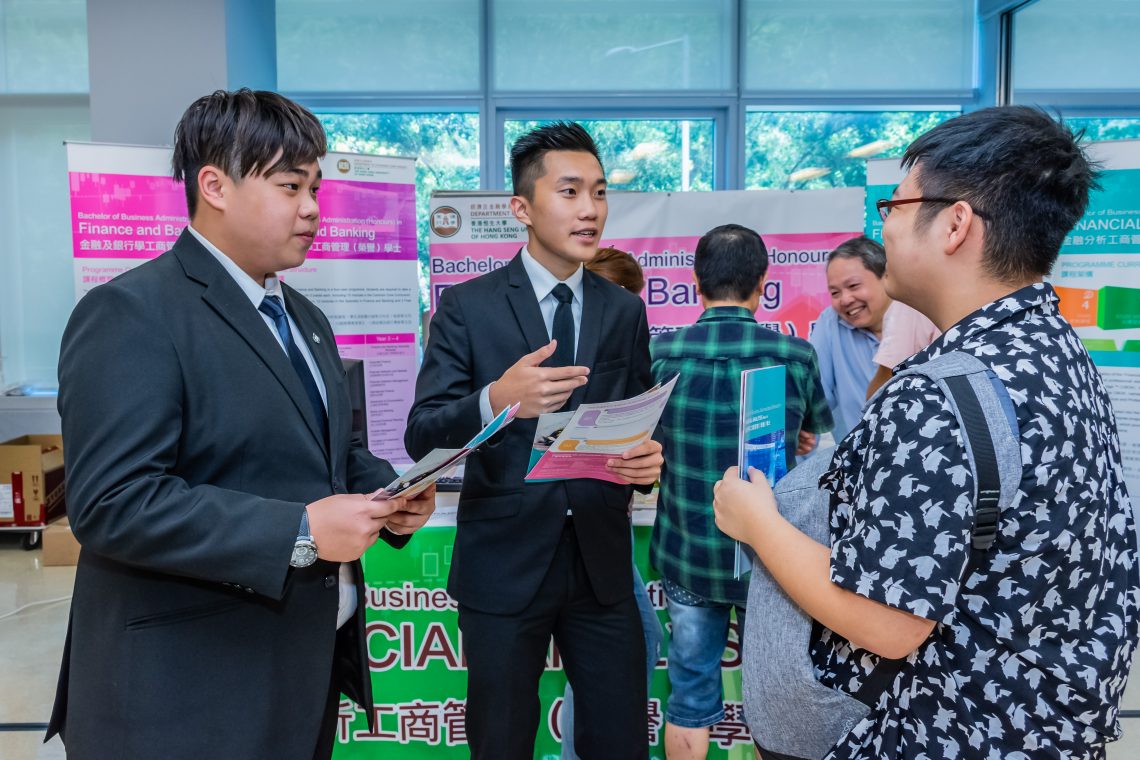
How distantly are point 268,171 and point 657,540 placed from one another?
4.98 ft

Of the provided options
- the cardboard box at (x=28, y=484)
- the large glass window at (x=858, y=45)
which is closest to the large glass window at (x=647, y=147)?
the large glass window at (x=858, y=45)

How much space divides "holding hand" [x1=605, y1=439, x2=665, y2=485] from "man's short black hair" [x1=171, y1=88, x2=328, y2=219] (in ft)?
2.81

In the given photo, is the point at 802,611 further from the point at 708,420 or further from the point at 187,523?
the point at 708,420

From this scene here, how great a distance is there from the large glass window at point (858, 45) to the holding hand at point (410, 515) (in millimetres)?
5394

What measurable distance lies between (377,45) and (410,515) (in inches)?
213

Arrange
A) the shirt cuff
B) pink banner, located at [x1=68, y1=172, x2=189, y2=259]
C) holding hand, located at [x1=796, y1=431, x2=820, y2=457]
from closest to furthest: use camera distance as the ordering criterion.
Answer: the shirt cuff < holding hand, located at [x1=796, y1=431, x2=820, y2=457] < pink banner, located at [x1=68, y1=172, x2=189, y2=259]

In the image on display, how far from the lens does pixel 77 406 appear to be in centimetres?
113

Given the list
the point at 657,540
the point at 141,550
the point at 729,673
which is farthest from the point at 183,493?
the point at 729,673

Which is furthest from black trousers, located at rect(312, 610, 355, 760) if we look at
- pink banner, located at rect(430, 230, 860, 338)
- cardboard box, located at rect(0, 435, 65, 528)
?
cardboard box, located at rect(0, 435, 65, 528)

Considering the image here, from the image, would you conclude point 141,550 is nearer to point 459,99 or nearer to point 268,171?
point 268,171

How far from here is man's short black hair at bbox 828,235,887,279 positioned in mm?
3111

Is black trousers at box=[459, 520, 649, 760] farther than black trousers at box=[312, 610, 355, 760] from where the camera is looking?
Yes

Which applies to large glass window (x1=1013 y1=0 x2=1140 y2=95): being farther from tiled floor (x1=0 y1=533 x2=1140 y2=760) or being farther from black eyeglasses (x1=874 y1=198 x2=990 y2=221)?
black eyeglasses (x1=874 y1=198 x2=990 y2=221)

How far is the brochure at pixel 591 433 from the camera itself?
1462 mm
